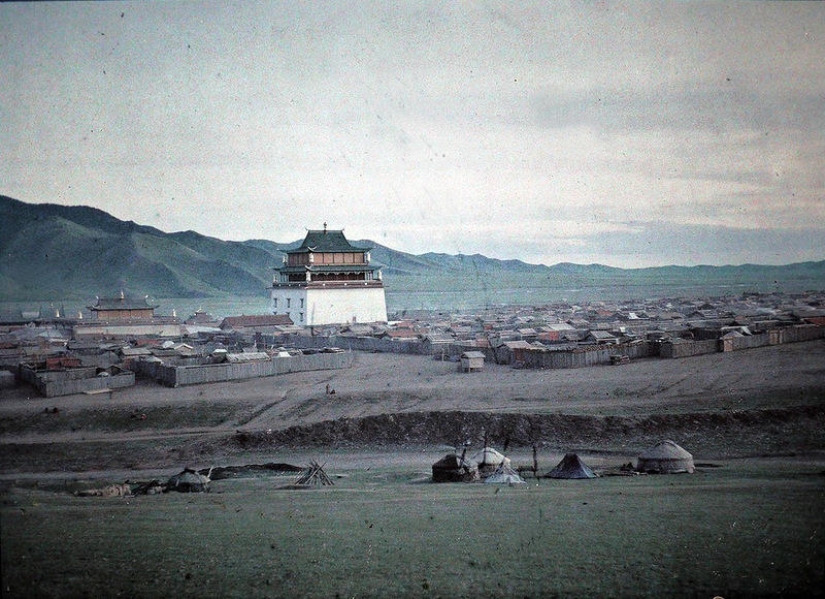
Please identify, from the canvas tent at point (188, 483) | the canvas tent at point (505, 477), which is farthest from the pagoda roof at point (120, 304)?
the canvas tent at point (505, 477)

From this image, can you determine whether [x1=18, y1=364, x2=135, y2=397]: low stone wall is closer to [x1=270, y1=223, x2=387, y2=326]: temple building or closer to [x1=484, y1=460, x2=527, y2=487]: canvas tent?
[x1=484, y1=460, x2=527, y2=487]: canvas tent

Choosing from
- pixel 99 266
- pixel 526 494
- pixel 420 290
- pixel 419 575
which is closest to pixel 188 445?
→ pixel 526 494

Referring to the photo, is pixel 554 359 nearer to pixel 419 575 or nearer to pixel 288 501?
pixel 288 501

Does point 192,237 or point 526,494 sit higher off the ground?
point 192,237

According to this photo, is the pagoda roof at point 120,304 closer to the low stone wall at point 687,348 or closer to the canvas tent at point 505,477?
the low stone wall at point 687,348

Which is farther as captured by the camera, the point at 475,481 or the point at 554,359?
the point at 554,359

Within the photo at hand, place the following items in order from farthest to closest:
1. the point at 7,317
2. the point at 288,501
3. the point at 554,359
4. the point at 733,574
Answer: the point at 7,317
the point at 554,359
the point at 288,501
the point at 733,574
